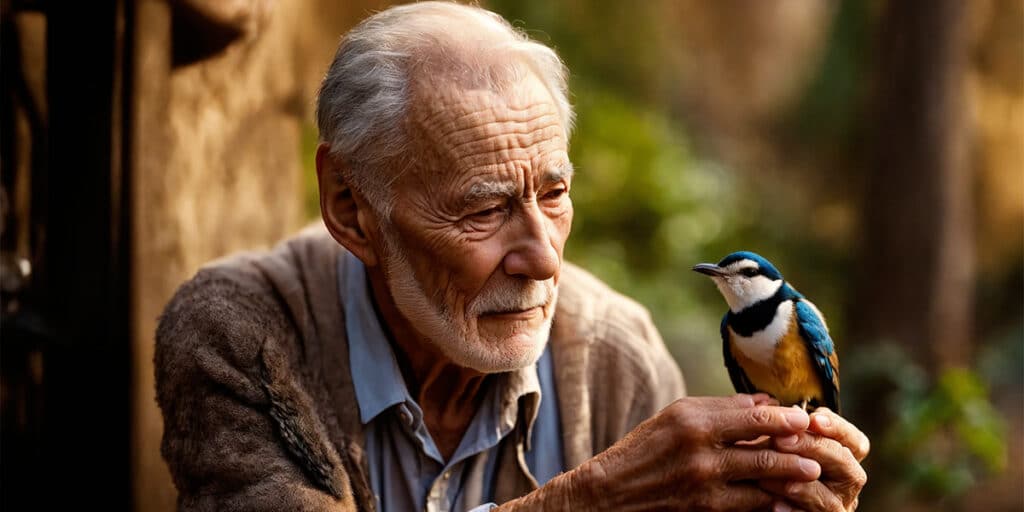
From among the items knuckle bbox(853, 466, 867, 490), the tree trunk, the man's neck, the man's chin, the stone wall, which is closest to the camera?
knuckle bbox(853, 466, 867, 490)

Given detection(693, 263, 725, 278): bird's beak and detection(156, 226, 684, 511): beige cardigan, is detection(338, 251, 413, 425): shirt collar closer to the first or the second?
detection(156, 226, 684, 511): beige cardigan

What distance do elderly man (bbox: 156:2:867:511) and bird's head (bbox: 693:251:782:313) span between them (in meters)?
0.23

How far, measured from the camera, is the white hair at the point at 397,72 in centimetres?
247

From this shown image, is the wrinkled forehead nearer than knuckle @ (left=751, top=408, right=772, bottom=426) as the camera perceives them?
No

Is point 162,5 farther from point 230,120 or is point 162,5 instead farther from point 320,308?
point 320,308

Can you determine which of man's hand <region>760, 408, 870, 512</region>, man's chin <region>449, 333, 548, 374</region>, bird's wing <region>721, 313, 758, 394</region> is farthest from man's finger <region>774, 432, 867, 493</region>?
man's chin <region>449, 333, 548, 374</region>

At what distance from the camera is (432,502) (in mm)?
2717

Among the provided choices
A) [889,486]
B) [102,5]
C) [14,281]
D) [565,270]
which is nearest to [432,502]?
[565,270]

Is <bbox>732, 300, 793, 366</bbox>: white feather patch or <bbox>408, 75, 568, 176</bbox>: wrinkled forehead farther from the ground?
<bbox>408, 75, 568, 176</bbox>: wrinkled forehead

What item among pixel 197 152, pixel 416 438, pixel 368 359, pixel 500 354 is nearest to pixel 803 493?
pixel 500 354

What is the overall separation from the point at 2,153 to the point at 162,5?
27.2 inches

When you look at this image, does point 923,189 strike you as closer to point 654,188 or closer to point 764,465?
point 654,188

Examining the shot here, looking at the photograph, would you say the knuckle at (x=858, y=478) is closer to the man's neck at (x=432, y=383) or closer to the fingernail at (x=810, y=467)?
the fingernail at (x=810, y=467)

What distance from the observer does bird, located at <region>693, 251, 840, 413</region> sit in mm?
2303
